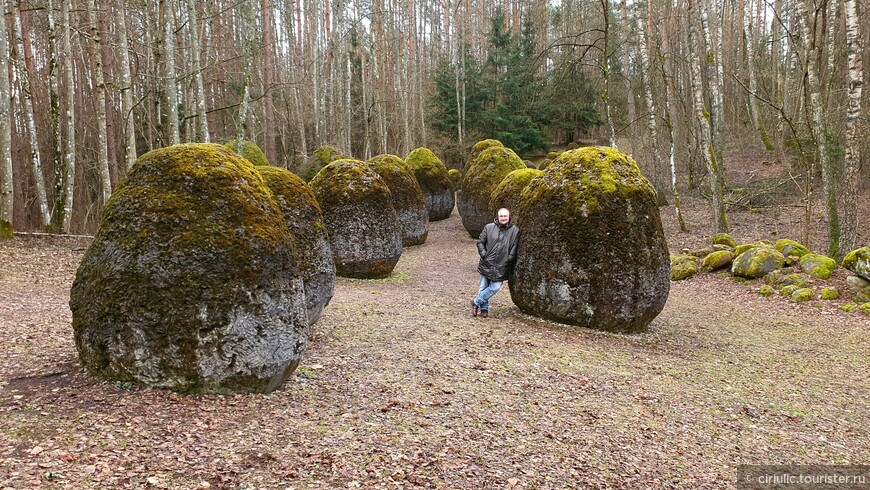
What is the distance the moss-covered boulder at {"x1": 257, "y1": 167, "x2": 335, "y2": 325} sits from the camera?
649 cm

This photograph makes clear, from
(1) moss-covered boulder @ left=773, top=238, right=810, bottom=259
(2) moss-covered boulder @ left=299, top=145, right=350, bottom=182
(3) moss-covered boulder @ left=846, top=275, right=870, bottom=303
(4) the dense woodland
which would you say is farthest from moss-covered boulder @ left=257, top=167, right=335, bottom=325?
(2) moss-covered boulder @ left=299, top=145, right=350, bottom=182

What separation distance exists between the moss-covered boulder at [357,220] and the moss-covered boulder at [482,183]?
5.93m

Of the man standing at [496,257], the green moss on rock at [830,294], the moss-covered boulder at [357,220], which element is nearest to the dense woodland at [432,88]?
the green moss on rock at [830,294]

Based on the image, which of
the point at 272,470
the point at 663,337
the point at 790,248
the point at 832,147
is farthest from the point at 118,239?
the point at 832,147

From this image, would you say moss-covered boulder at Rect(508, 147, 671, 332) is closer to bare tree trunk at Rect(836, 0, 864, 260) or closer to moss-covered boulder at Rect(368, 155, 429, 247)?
bare tree trunk at Rect(836, 0, 864, 260)

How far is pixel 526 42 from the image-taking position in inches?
1235

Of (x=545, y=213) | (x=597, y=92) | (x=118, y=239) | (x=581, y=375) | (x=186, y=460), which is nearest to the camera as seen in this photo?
(x=186, y=460)

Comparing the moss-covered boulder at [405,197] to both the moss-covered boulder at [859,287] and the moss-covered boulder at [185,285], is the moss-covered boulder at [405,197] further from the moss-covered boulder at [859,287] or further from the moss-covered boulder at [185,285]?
the moss-covered boulder at [185,285]

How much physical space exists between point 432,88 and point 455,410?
35097 mm

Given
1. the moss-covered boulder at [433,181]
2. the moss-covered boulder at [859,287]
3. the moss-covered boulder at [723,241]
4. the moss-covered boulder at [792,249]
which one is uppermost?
the moss-covered boulder at [433,181]

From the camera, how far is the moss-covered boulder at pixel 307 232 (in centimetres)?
649

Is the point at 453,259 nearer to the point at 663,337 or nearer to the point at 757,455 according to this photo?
the point at 663,337

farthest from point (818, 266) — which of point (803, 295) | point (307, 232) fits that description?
point (307, 232)

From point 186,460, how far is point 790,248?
1267 cm
